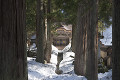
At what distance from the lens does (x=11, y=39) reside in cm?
106

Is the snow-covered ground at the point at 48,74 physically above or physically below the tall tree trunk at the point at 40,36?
below

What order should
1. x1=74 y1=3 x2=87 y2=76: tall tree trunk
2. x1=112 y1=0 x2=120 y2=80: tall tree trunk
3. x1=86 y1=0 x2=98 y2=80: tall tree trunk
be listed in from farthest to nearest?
x1=74 y1=3 x2=87 y2=76: tall tree trunk → x1=86 y1=0 x2=98 y2=80: tall tree trunk → x1=112 y1=0 x2=120 y2=80: tall tree trunk

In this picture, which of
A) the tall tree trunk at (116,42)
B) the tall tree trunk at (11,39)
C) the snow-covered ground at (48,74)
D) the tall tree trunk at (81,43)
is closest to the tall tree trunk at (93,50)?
the snow-covered ground at (48,74)

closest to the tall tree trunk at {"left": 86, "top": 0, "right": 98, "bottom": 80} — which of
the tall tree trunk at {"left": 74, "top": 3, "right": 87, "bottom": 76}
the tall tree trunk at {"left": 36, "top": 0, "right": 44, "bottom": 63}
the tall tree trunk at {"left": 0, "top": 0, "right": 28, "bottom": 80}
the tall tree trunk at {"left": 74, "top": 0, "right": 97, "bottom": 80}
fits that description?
the tall tree trunk at {"left": 74, "top": 0, "right": 97, "bottom": 80}

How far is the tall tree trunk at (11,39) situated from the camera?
1032 mm

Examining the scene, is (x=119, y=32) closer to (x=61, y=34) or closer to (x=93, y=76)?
(x=93, y=76)

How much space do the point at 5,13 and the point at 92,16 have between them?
17.7 ft

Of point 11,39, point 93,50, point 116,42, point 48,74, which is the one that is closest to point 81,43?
point 93,50

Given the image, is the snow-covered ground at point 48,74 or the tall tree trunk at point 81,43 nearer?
the snow-covered ground at point 48,74

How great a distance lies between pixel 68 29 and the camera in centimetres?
3167

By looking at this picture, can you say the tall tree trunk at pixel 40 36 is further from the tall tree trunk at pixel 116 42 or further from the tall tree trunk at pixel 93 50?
the tall tree trunk at pixel 116 42

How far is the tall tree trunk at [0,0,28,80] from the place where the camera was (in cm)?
103

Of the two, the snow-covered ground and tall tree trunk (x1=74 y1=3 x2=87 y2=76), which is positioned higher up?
tall tree trunk (x1=74 y1=3 x2=87 y2=76)

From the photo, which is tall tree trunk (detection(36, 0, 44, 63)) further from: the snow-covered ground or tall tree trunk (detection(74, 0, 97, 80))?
tall tree trunk (detection(74, 0, 97, 80))
